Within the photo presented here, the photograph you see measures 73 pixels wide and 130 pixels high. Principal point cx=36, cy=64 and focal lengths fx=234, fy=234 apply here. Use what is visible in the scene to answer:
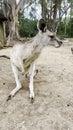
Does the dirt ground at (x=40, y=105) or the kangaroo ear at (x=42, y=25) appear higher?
the kangaroo ear at (x=42, y=25)

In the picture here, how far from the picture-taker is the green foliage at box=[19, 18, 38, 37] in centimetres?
2658

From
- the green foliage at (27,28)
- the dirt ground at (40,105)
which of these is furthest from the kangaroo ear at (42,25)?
the green foliage at (27,28)

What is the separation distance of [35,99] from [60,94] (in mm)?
572

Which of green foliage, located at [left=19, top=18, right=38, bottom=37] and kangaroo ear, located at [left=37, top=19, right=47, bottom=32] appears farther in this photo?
green foliage, located at [left=19, top=18, right=38, bottom=37]

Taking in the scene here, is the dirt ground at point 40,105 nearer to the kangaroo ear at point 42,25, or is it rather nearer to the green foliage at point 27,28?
the kangaroo ear at point 42,25

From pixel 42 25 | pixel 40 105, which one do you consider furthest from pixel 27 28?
pixel 40 105

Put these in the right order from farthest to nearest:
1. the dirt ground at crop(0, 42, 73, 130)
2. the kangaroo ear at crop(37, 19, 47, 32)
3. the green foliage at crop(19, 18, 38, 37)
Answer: the green foliage at crop(19, 18, 38, 37) → the kangaroo ear at crop(37, 19, 47, 32) → the dirt ground at crop(0, 42, 73, 130)

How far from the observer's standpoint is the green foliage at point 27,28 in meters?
26.6

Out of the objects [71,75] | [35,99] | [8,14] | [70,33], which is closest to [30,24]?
[70,33]

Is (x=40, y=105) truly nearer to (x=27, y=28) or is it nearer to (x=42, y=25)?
(x=42, y=25)

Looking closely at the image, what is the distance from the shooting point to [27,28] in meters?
27.2

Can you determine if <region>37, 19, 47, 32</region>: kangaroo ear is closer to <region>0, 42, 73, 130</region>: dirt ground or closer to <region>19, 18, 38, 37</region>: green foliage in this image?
<region>0, 42, 73, 130</region>: dirt ground

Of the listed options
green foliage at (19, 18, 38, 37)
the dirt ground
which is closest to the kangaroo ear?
the dirt ground

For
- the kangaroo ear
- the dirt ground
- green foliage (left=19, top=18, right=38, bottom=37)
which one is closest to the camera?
the dirt ground
